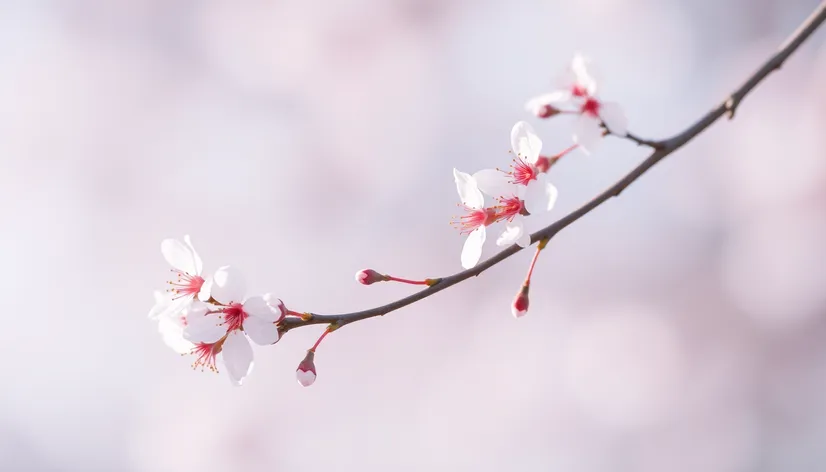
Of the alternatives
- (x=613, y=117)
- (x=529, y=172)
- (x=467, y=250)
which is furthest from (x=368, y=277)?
(x=613, y=117)

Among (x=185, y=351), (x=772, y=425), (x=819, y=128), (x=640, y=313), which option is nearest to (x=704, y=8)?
(x=819, y=128)

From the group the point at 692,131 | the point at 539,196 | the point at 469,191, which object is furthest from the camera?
the point at 469,191

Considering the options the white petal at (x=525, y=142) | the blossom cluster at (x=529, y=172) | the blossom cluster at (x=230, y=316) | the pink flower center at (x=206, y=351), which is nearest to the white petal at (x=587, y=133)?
the blossom cluster at (x=529, y=172)

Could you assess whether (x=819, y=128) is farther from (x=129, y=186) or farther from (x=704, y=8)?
(x=129, y=186)

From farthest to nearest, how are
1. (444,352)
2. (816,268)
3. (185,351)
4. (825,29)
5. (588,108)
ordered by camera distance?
(444,352), (816,268), (825,29), (185,351), (588,108)

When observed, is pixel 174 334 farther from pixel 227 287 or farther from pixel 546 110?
pixel 546 110

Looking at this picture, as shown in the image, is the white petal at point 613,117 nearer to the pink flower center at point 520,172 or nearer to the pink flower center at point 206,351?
the pink flower center at point 520,172
